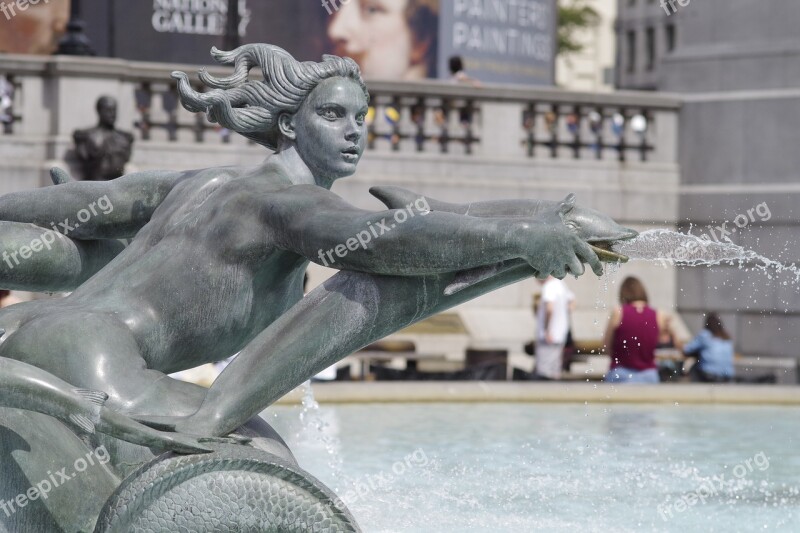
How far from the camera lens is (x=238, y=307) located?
15.4 ft

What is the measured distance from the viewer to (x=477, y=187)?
19.1 meters

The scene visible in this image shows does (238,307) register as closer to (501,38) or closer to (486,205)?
(486,205)

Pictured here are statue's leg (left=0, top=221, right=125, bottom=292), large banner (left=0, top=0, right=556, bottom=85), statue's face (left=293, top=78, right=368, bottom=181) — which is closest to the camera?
statue's face (left=293, top=78, right=368, bottom=181)

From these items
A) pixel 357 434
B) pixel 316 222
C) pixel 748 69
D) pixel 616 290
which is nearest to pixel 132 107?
pixel 616 290

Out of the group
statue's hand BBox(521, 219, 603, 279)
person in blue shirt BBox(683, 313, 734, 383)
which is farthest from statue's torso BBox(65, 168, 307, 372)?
person in blue shirt BBox(683, 313, 734, 383)

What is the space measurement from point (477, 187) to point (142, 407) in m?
14.9

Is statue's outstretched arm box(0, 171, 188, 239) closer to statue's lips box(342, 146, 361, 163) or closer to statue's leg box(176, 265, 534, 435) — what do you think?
statue's lips box(342, 146, 361, 163)

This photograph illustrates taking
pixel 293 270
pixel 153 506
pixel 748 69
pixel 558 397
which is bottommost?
pixel 558 397

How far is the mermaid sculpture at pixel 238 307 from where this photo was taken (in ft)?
13.5

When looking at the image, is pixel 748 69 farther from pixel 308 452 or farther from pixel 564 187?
pixel 308 452

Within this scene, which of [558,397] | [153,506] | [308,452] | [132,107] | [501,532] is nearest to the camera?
[153,506]

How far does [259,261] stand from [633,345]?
27.0 ft

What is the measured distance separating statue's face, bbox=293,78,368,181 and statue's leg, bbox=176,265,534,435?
49cm

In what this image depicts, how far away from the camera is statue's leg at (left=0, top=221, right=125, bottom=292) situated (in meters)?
5.09
